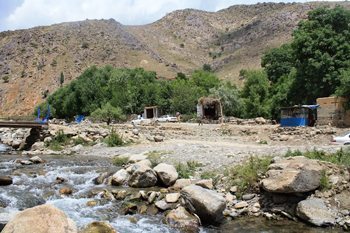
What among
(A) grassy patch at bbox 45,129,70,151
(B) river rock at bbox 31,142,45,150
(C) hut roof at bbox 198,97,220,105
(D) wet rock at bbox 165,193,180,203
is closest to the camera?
(D) wet rock at bbox 165,193,180,203

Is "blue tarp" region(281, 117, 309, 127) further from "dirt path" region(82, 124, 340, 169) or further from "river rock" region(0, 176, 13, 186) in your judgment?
"river rock" region(0, 176, 13, 186)

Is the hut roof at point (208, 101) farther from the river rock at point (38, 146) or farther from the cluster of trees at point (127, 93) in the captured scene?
the river rock at point (38, 146)

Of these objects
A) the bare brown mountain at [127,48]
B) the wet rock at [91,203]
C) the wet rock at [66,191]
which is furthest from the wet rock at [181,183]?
the bare brown mountain at [127,48]

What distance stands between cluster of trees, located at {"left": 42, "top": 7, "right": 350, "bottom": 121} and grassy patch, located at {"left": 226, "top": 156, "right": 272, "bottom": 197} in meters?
20.9

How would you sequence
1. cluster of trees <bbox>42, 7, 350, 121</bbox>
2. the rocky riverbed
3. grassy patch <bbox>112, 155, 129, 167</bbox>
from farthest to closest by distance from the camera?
cluster of trees <bbox>42, 7, 350, 121</bbox>, grassy patch <bbox>112, 155, 129, 167</bbox>, the rocky riverbed

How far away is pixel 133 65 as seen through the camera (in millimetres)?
109312

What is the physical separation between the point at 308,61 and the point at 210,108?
19.8m

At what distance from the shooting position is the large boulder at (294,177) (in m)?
14.0

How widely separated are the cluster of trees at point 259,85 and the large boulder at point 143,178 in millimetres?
22882

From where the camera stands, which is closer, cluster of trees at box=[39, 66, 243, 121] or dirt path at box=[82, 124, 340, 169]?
dirt path at box=[82, 124, 340, 169]

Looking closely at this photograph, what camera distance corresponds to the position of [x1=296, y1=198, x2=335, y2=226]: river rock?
508 inches

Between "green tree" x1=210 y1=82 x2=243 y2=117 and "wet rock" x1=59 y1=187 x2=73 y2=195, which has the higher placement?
"green tree" x1=210 y1=82 x2=243 y2=117

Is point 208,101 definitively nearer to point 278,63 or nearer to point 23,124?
point 278,63

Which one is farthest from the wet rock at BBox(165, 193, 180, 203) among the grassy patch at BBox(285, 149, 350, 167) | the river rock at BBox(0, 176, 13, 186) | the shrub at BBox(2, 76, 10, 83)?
the shrub at BBox(2, 76, 10, 83)
